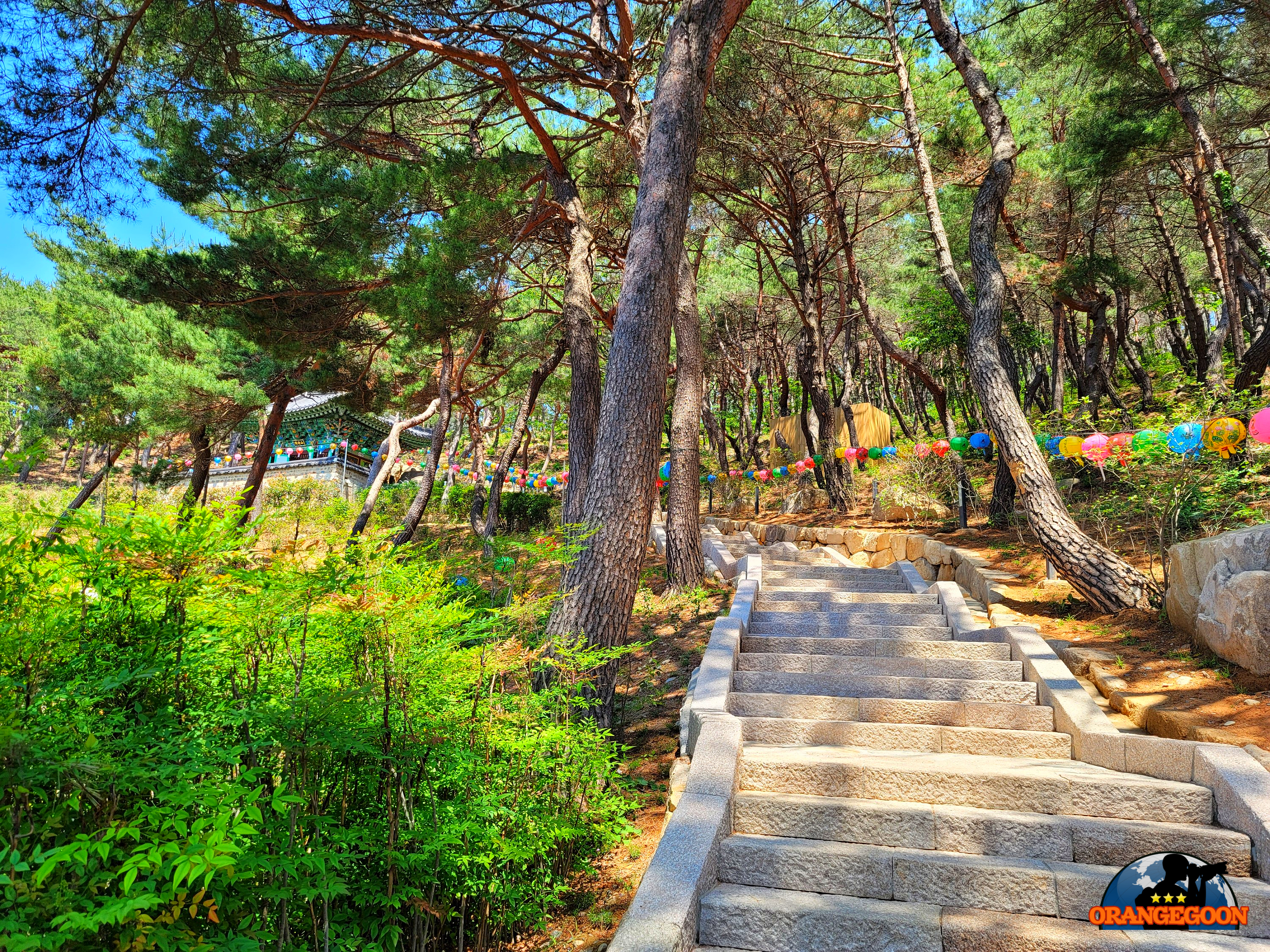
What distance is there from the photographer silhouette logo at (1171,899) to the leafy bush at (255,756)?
2070 millimetres

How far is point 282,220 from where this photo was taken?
9.79 meters

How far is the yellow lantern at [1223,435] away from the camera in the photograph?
5.49 meters

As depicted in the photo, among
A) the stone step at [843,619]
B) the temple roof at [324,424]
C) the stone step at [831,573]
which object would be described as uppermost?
the temple roof at [324,424]

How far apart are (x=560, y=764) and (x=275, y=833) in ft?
4.93

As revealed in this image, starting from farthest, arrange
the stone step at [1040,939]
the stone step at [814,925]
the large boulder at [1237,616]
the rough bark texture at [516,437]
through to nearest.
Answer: the rough bark texture at [516,437] < the large boulder at [1237,616] < the stone step at [814,925] < the stone step at [1040,939]

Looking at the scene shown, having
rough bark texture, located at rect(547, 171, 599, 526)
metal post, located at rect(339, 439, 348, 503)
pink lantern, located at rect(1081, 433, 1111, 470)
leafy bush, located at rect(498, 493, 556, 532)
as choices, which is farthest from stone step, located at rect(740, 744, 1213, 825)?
metal post, located at rect(339, 439, 348, 503)

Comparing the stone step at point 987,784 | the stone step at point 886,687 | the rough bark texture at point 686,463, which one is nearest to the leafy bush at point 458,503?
the rough bark texture at point 686,463

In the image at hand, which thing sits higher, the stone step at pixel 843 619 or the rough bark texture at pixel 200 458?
the rough bark texture at pixel 200 458

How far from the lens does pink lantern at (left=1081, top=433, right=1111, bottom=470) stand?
6.49 m

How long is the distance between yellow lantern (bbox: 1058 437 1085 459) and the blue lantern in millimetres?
1674

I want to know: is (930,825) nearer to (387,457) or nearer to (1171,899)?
(1171,899)

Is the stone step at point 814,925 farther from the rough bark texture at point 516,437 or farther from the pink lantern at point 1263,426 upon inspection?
the rough bark texture at point 516,437

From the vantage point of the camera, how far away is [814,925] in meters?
2.67

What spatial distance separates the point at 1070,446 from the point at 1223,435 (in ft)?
6.09
